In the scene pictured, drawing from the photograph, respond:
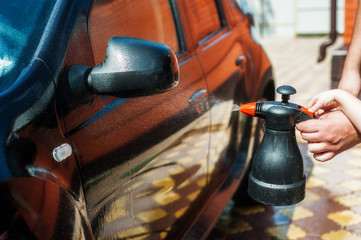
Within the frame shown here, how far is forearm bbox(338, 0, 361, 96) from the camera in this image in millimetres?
1678

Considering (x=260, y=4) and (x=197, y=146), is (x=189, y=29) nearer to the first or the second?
(x=197, y=146)

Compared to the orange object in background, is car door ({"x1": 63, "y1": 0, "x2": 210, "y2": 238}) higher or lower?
higher

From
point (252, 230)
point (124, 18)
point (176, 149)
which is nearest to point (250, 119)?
point (252, 230)

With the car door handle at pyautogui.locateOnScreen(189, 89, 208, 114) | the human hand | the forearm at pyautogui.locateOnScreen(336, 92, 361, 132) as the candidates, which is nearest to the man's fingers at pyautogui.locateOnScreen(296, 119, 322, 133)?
the human hand

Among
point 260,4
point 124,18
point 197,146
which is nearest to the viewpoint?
point 124,18

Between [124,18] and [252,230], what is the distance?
79.5 inches

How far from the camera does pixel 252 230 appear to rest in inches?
122

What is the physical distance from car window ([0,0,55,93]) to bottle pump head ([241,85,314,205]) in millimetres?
770

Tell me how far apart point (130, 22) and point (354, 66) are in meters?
0.98

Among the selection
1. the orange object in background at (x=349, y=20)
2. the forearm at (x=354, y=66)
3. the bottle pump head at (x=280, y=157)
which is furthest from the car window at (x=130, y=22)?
the orange object in background at (x=349, y=20)

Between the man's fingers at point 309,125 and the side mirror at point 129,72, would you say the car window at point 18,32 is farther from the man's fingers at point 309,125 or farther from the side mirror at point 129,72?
the man's fingers at point 309,125

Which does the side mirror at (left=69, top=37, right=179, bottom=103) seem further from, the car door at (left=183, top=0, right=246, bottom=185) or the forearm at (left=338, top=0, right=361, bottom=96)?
the car door at (left=183, top=0, right=246, bottom=185)

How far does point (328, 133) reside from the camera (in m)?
1.38

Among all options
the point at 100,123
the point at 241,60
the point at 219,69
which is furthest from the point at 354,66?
the point at 241,60
